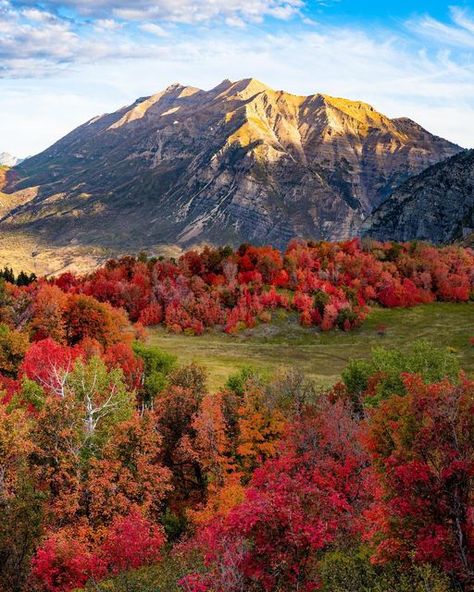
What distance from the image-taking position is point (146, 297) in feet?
517

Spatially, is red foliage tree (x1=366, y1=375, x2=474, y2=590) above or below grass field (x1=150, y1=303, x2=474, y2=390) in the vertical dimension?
above

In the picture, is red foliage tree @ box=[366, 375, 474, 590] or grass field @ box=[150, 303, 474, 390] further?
grass field @ box=[150, 303, 474, 390]

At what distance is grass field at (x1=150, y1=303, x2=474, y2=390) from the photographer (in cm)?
11869

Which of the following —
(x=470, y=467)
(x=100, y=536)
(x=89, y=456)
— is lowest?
(x=100, y=536)

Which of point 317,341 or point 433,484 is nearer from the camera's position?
point 433,484

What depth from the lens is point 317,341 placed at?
140 m

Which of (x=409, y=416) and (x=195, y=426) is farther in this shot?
(x=195, y=426)

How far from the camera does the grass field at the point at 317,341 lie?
119 meters

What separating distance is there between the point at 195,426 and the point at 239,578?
1219 inches

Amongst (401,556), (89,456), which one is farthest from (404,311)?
(401,556)

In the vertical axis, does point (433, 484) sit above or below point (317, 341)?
above

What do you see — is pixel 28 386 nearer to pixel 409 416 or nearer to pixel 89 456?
pixel 89 456

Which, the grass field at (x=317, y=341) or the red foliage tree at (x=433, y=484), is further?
the grass field at (x=317, y=341)

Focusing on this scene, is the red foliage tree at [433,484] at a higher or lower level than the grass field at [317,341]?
higher
